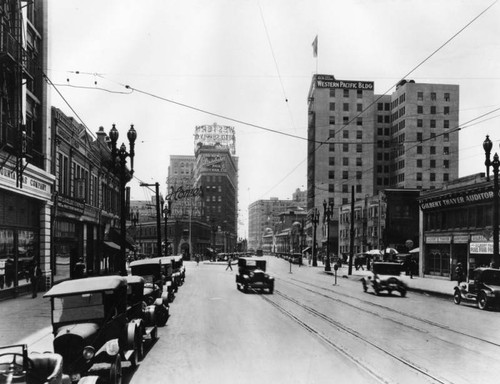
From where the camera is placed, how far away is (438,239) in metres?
45.6

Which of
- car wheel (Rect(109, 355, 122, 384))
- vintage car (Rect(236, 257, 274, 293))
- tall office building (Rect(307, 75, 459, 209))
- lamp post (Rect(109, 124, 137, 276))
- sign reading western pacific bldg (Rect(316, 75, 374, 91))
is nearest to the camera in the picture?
car wheel (Rect(109, 355, 122, 384))

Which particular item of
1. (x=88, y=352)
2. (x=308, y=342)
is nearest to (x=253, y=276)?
(x=308, y=342)

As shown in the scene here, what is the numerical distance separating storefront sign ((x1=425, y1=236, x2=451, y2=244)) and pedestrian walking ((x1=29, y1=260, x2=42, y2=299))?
110ft

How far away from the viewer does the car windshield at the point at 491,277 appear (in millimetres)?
22344

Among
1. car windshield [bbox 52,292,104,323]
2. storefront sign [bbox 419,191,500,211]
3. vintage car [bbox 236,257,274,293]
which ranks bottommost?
vintage car [bbox 236,257,274,293]

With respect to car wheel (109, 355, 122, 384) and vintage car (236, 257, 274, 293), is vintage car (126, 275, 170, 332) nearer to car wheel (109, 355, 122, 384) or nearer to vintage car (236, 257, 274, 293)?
car wheel (109, 355, 122, 384)

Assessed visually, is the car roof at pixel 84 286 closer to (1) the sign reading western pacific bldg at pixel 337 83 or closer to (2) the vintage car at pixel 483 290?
(2) the vintage car at pixel 483 290

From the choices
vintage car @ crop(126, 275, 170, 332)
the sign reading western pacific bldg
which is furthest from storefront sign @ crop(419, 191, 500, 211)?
the sign reading western pacific bldg

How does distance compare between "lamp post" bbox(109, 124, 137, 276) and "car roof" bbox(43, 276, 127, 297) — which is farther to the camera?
"lamp post" bbox(109, 124, 137, 276)

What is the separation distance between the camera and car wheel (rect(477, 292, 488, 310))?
21.3 meters

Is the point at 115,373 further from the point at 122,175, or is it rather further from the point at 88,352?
the point at 122,175

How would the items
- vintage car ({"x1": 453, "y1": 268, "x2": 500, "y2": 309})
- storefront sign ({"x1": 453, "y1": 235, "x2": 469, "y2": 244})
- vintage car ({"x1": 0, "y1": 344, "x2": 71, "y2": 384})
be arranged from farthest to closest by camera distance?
storefront sign ({"x1": 453, "y1": 235, "x2": 469, "y2": 244})
vintage car ({"x1": 453, "y1": 268, "x2": 500, "y2": 309})
vintage car ({"x1": 0, "y1": 344, "x2": 71, "y2": 384})

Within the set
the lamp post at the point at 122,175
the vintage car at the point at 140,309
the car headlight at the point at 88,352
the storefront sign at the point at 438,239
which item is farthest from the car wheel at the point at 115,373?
the storefront sign at the point at 438,239

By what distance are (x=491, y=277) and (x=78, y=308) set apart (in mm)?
18941
